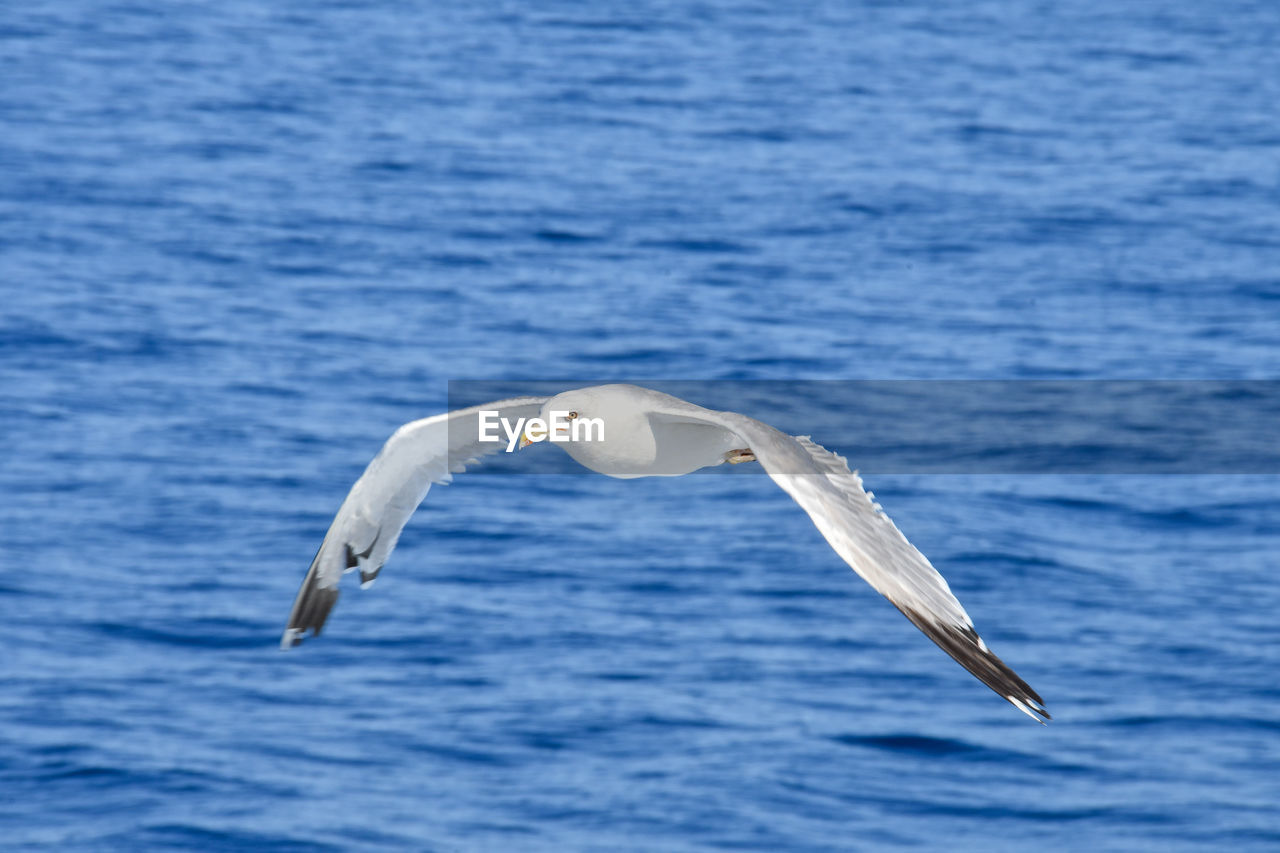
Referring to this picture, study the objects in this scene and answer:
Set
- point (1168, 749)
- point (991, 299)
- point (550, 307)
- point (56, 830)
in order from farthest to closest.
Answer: point (991, 299)
point (550, 307)
point (1168, 749)
point (56, 830)

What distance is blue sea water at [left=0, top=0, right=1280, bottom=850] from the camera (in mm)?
29953

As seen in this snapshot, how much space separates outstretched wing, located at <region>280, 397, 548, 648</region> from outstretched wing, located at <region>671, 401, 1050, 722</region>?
2.36 metres

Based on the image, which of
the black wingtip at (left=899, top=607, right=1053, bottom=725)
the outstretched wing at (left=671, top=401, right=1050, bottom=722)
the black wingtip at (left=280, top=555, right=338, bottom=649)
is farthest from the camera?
the black wingtip at (left=280, top=555, right=338, bottom=649)

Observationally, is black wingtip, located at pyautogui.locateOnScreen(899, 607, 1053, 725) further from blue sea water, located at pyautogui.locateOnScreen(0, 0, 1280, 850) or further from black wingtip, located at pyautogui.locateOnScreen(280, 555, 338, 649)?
blue sea water, located at pyautogui.locateOnScreen(0, 0, 1280, 850)

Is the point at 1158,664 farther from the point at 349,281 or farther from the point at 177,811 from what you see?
the point at 349,281

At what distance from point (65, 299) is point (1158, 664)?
28.8m

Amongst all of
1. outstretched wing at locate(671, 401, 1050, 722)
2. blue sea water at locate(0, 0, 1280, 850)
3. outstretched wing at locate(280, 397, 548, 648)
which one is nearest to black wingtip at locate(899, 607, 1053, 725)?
outstretched wing at locate(671, 401, 1050, 722)

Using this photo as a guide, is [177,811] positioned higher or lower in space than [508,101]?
lower

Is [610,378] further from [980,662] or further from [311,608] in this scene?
[980,662]

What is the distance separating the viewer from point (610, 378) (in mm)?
36906

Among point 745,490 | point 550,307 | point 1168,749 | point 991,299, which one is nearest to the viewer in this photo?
point 1168,749

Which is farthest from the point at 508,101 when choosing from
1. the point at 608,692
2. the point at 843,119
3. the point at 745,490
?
the point at 608,692

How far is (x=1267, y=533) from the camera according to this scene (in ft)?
116

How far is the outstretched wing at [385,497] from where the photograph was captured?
12203mm
